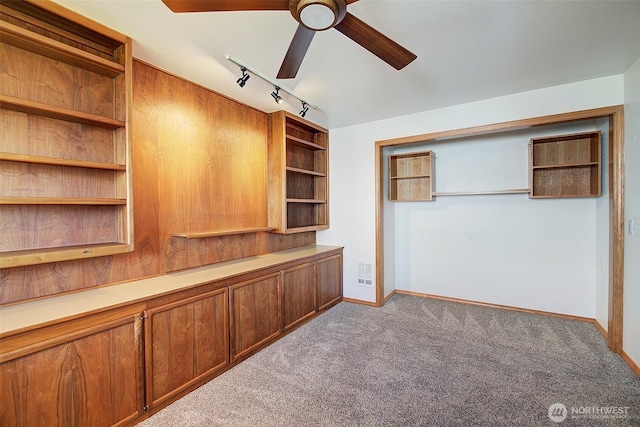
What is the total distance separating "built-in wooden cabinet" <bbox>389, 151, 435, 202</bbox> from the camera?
4.01 m

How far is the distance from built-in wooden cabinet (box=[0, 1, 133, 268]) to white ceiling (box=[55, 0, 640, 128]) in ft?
0.81

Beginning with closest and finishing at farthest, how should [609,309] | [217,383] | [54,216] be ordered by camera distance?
1. [54,216]
2. [217,383]
3. [609,309]

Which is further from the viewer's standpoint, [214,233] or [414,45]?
[214,233]

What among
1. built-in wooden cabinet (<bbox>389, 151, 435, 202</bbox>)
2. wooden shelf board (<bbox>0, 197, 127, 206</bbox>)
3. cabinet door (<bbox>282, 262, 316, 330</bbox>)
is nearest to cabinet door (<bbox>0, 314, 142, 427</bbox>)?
wooden shelf board (<bbox>0, 197, 127, 206</bbox>)

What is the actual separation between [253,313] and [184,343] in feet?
2.24

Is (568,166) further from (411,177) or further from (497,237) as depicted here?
(411,177)

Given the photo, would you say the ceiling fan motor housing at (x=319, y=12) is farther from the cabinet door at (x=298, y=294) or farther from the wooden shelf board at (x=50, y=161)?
the cabinet door at (x=298, y=294)

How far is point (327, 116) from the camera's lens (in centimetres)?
370

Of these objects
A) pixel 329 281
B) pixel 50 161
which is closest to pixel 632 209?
pixel 329 281

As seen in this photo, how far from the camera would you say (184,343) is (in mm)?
2088

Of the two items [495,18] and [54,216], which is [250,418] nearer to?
[54,216]

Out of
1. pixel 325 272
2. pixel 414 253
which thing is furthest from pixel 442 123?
pixel 325 272

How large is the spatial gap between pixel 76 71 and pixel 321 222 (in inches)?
124

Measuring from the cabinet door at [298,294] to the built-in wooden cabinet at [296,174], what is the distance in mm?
529
